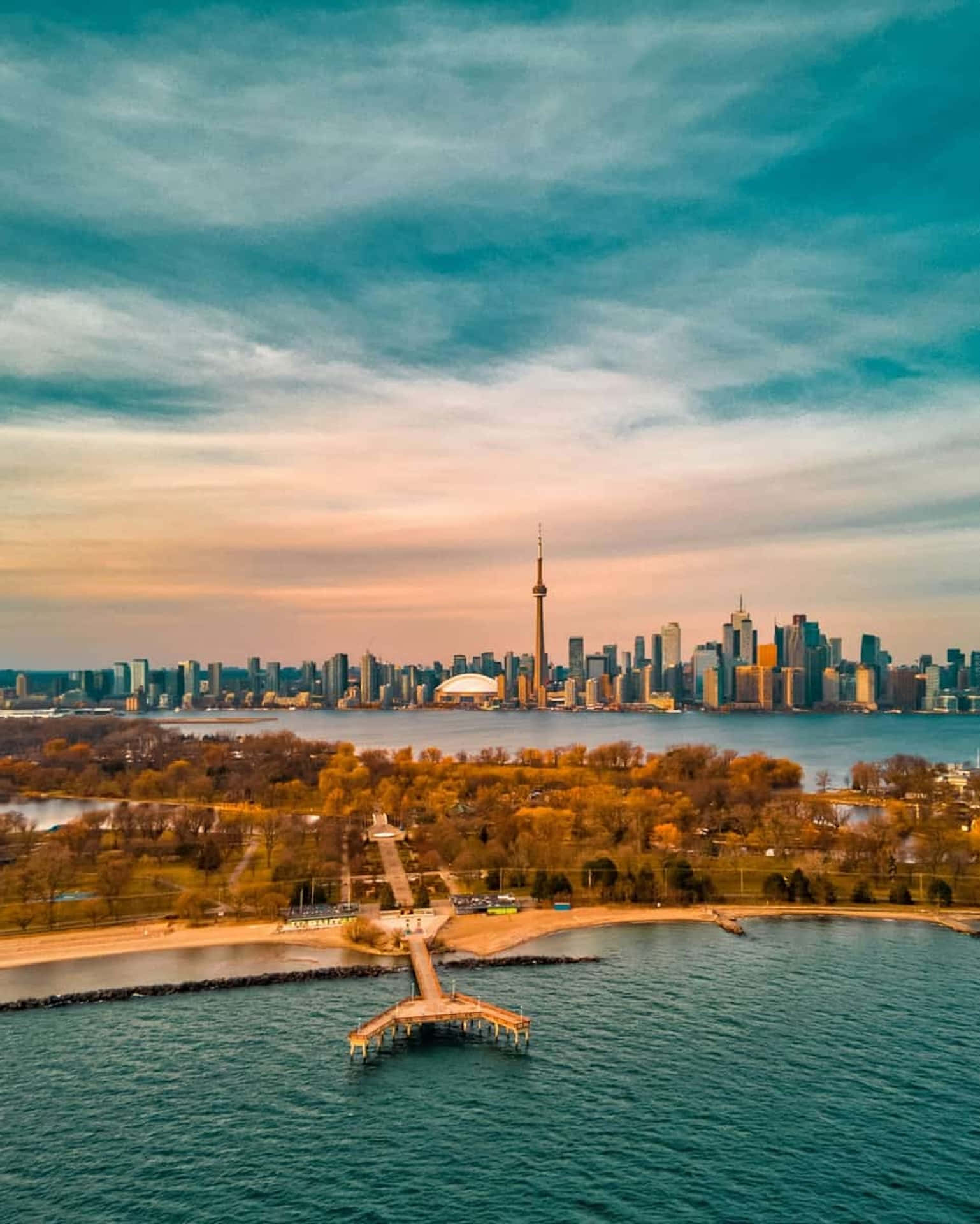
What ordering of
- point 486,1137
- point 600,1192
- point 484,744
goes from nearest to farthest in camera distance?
point 600,1192
point 486,1137
point 484,744

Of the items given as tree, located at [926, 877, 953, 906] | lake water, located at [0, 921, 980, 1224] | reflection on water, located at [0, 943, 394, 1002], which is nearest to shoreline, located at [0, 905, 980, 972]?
reflection on water, located at [0, 943, 394, 1002]

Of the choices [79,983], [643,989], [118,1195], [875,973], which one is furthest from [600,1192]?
[79,983]

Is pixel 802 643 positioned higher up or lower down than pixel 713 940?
higher up

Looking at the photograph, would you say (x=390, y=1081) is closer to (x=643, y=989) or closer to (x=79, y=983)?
(x=643, y=989)

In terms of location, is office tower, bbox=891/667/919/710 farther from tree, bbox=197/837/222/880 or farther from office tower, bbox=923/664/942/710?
tree, bbox=197/837/222/880

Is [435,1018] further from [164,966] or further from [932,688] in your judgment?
[932,688]

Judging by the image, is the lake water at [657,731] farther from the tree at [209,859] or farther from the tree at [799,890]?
the tree at [209,859]

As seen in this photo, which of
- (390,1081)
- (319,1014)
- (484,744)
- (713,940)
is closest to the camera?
(390,1081)
